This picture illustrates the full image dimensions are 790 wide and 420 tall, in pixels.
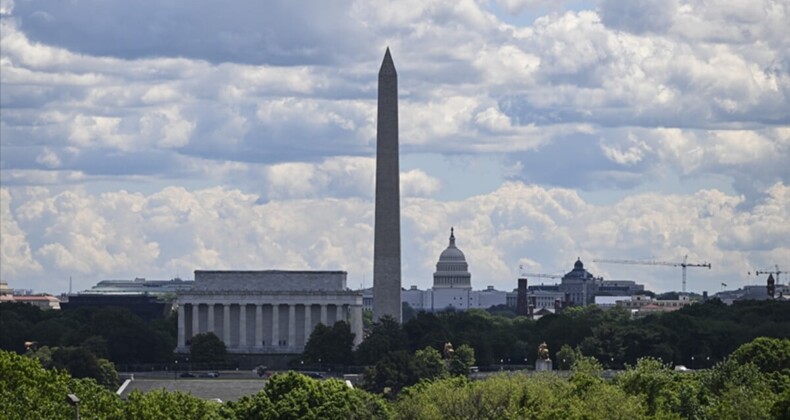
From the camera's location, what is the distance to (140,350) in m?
197

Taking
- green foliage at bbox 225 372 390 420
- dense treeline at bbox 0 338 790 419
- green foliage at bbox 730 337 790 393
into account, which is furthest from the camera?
green foliage at bbox 730 337 790 393

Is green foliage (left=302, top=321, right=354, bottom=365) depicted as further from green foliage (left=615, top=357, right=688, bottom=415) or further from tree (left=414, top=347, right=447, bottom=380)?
green foliage (left=615, top=357, right=688, bottom=415)

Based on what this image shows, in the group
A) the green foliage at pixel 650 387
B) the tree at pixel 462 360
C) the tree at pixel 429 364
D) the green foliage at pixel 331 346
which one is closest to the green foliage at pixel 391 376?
the tree at pixel 429 364

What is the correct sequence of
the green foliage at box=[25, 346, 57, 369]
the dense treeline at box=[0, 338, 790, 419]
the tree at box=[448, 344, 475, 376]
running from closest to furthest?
the dense treeline at box=[0, 338, 790, 419] < the tree at box=[448, 344, 475, 376] < the green foliage at box=[25, 346, 57, 369]

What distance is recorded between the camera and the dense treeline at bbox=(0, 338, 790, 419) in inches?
3984

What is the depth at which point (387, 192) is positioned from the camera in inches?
7249

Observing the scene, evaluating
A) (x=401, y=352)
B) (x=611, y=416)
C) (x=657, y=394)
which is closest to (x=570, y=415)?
(x=611, y=416)

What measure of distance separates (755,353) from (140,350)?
195 ft

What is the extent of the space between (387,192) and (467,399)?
234 feet

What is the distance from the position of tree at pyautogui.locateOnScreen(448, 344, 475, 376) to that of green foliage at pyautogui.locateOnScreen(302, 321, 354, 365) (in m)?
13.4

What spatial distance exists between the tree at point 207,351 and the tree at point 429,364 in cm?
2322

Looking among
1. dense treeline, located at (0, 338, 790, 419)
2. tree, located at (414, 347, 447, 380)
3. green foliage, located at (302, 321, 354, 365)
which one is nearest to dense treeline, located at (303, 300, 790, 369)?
green foliage, located at (302, 321, 354, 365)

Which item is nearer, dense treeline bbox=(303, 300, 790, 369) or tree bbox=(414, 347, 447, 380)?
tree bbox=(414, 347, 447, 380)

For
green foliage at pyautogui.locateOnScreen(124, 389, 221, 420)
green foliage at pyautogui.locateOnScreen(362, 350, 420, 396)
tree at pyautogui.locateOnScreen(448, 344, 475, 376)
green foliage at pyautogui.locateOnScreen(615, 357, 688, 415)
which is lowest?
green foliage at pyautogui.locateOnScreen(124, 389, 221, 420)
